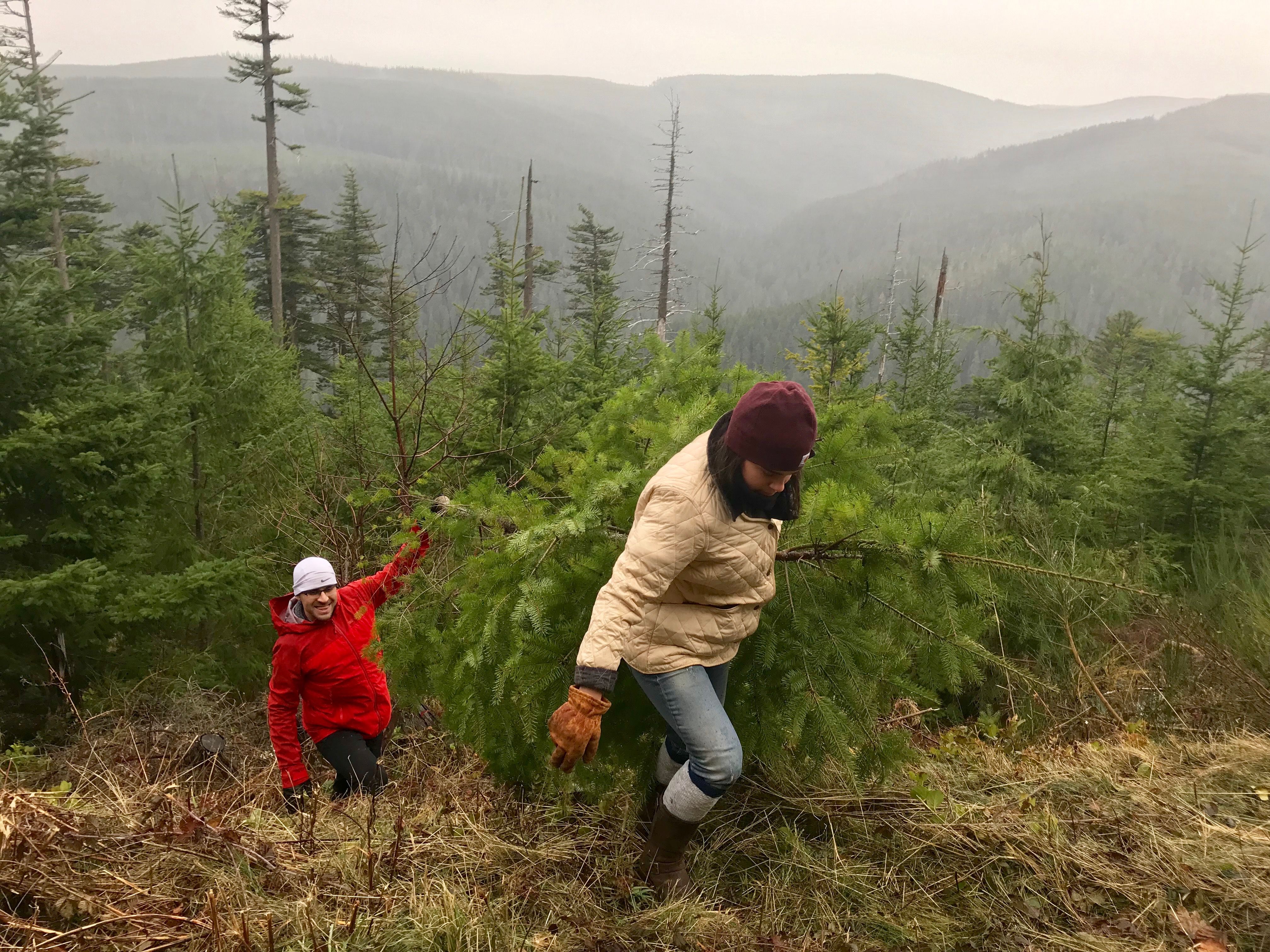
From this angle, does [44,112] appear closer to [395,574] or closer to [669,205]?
[669,205]

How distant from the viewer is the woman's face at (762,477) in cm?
220

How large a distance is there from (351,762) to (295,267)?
28360 millimetres

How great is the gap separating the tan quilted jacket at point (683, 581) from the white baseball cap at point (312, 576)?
2229mm

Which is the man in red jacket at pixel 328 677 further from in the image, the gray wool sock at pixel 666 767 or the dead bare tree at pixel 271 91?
the dead bare tree at pixel 271 91

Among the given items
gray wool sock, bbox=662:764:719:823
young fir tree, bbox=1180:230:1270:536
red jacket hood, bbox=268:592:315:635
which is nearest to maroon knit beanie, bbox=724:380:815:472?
gray wool sock, bbox=662:764:719:823

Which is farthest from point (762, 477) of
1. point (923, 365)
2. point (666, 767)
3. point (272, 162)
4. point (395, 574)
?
point (272, 162)

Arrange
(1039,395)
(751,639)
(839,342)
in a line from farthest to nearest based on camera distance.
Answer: (839,342), (1039,395), (751,639)

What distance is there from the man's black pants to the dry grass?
0.56 m

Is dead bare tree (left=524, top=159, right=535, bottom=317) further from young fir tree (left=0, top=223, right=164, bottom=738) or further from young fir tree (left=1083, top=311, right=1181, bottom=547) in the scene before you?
young fir tree (left=1083, top=311, right=1181, bottom=547)

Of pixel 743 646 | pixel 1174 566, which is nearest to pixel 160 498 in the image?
pixel 743 646

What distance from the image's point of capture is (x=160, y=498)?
25.2 feet

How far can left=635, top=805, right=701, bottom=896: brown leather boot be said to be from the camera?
102 inches

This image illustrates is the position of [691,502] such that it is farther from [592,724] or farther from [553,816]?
[553,816]

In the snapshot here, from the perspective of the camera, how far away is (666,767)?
2867mm
